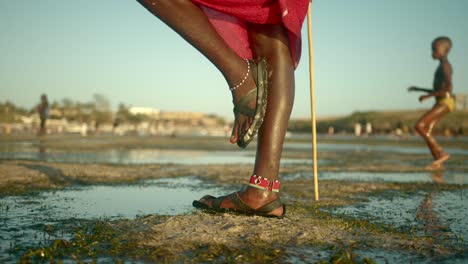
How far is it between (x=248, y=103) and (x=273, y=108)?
6.1 inches

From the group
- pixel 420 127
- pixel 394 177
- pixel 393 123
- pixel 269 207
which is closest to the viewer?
pixel 269 207

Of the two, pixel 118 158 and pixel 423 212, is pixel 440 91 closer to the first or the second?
pixel 423 212

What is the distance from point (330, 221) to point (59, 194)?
7.89 feet

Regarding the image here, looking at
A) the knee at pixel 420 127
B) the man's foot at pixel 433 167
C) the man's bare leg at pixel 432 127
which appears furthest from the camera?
the knee at pixel 420 127

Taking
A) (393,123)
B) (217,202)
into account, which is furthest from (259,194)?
(393,123)

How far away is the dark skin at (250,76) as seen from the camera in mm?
2525

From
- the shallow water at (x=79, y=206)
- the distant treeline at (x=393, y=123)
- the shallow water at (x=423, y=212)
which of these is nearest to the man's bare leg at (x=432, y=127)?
the shallow water at (x=423, y=212)

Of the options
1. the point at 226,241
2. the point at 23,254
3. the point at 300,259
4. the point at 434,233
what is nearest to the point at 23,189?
the point at 23,254

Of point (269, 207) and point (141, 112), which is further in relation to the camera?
point (141, 112)

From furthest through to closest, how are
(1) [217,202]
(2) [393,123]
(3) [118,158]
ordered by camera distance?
(2) [393,123] < (3) [118,158] < (1) [217,202]

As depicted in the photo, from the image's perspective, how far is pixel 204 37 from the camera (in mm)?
2566

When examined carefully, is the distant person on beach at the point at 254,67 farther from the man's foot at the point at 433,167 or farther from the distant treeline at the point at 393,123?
the distant treeline at the point at 393,123

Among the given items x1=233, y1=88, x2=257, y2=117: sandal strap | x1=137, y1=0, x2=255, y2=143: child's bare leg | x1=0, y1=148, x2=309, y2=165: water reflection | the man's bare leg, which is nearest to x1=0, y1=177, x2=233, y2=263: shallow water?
x1=233, y1=88, x2=257, y2=117: sandal strap

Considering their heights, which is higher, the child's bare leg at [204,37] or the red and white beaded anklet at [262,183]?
the child's bare leg at [204,37]
